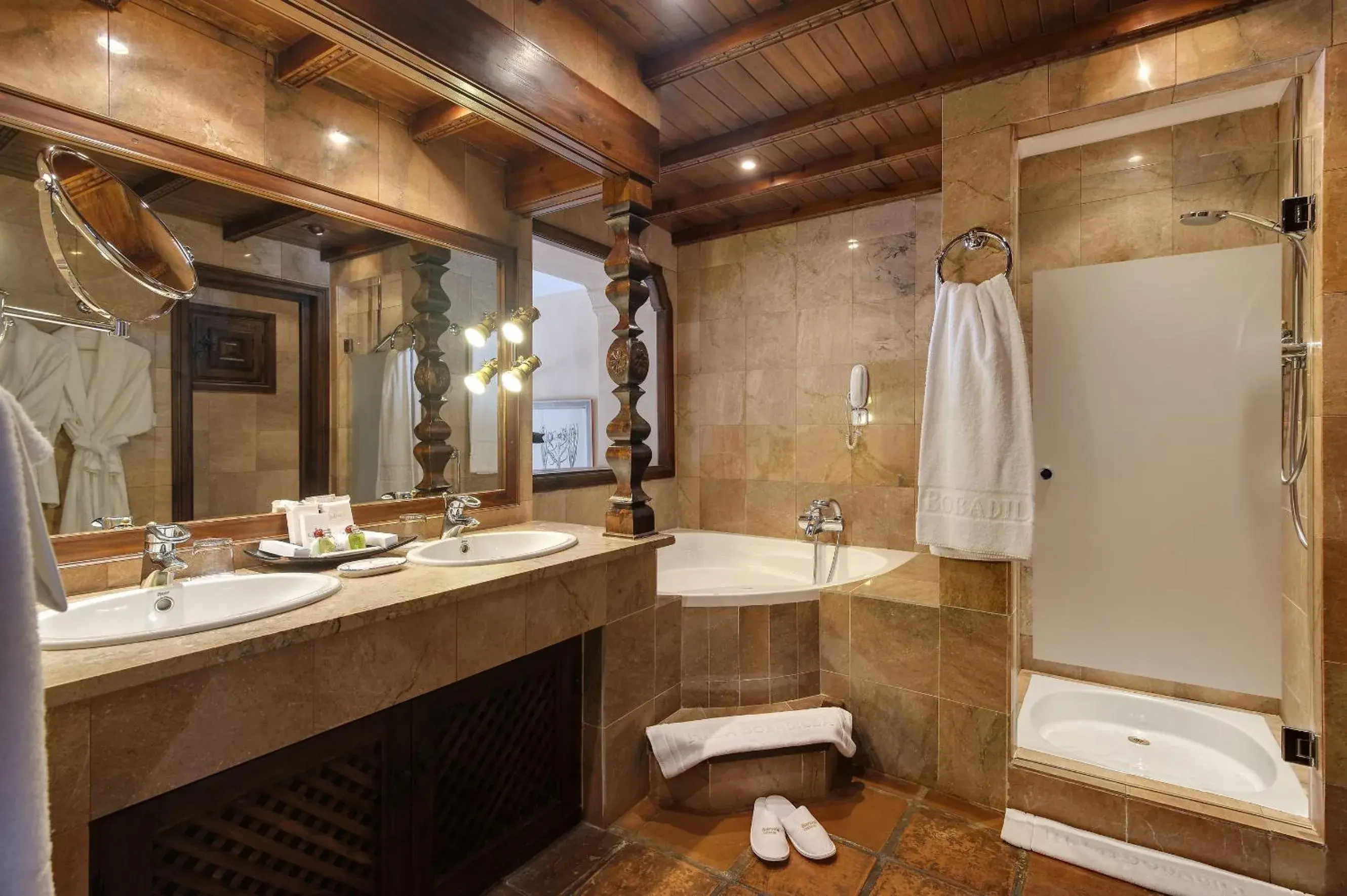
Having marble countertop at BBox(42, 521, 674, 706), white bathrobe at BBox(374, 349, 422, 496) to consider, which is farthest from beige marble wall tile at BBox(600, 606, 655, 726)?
white bathrobe at BBox(374, 349, 422, 496)

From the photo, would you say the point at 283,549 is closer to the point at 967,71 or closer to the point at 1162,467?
the point at 967,71

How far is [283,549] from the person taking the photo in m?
1.74

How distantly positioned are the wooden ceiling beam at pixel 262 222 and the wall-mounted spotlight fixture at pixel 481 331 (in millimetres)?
659

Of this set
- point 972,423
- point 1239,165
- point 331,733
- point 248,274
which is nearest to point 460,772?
point 331,733

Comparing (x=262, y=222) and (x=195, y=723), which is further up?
(x=262, y=222)

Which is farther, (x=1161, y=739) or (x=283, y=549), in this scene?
(x=1161, y=739)

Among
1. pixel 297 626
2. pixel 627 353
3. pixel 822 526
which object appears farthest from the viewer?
pixel 822 526

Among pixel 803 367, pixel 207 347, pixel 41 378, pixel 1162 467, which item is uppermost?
pixel 803 367

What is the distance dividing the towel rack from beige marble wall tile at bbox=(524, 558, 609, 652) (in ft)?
5.17

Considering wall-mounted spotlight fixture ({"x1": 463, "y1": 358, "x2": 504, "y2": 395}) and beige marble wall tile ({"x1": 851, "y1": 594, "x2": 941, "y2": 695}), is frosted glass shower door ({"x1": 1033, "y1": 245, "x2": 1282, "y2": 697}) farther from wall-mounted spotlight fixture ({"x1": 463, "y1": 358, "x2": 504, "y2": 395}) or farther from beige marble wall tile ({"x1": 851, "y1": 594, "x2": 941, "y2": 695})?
wall-mounted spotlight fixture ({"x1": 463, "y1": 358, "x2": 504, "y2": 395})

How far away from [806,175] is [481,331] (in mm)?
1762

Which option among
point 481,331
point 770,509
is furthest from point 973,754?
point 481,331

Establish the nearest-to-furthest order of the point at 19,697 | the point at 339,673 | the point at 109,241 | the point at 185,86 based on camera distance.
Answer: the point at 19,697, the point at 339,673, the point at 109,241, the point at 185,86

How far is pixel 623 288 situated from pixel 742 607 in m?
1.29
